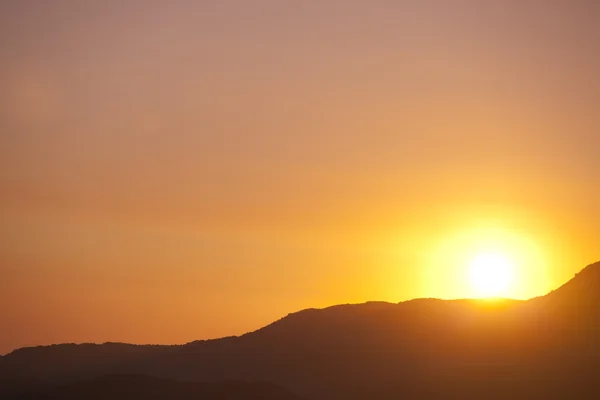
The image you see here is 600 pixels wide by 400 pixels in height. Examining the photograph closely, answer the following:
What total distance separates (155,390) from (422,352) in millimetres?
24971

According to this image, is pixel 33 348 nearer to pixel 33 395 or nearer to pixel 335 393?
pixel 33 395

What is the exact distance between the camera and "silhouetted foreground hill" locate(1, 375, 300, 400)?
7044cm

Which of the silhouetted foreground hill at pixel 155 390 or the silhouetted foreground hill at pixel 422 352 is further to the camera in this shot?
the silhouetted foreground hill at pixel 155 390

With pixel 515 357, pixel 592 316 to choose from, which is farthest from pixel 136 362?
pixel 592 316

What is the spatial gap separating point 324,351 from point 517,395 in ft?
65.6

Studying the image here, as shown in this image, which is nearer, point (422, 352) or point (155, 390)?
point (155, 390)

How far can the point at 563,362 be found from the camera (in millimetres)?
69500

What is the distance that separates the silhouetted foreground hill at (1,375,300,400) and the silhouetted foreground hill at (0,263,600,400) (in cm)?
385

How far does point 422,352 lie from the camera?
2997 inches

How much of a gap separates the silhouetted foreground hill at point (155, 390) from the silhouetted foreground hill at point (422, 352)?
151 inches

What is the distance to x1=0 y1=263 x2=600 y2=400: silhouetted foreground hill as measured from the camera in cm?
6912

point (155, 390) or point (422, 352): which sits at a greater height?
point (422, 352)

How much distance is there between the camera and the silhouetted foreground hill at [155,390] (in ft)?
231

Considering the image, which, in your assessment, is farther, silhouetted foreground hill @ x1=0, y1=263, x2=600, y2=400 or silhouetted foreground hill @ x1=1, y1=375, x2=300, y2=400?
silhouetted foreground hill @ x1=1, y1=375, x2=300, y2=400
